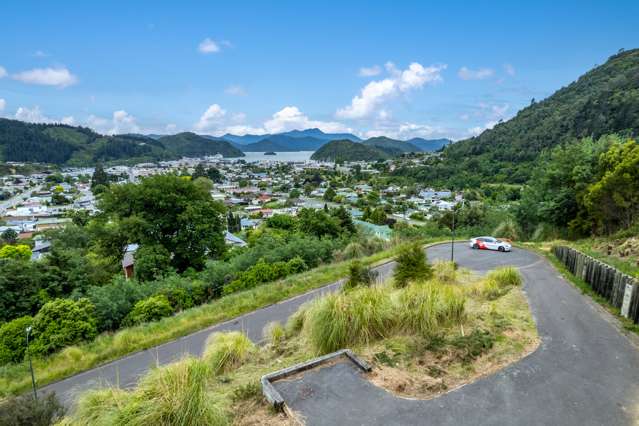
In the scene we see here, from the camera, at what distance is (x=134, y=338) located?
9.18m

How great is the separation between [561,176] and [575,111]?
6913 cm

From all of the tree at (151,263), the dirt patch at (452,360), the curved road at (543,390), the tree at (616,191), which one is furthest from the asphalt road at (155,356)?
the tree at (616,191)

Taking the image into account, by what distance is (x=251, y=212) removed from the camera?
231 feet

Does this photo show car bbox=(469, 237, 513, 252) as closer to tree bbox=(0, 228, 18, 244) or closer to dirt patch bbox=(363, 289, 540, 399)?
dirt patch bbox=(363, 289, 540, 399)

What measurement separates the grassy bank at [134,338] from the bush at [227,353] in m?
3.95

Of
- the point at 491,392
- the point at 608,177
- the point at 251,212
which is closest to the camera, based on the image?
the point at 491,392

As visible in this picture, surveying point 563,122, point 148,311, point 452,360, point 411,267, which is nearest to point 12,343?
point 148,311

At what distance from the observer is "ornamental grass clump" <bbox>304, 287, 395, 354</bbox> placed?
229 inches

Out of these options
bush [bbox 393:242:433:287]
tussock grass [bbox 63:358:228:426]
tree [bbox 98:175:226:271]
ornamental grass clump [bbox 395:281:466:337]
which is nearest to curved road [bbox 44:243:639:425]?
tussock grass [bbox 63:358:228:426]

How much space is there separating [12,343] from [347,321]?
9.55m

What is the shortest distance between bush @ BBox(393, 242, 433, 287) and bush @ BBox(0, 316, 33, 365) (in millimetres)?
10206

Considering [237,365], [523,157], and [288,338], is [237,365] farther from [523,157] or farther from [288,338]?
[523,157]

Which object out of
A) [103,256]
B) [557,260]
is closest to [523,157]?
[557,260]

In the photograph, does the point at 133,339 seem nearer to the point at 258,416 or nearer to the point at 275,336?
the point at 275,336
